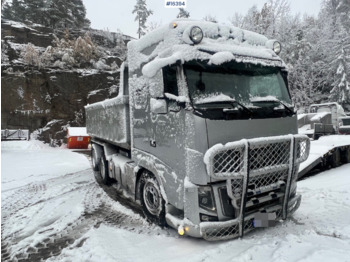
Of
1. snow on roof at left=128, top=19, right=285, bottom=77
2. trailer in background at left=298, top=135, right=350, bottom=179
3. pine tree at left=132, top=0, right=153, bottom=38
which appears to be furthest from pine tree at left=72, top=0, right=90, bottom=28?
trailer in background at left=298, top=135, right=350, bottom=179

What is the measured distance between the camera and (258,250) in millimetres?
3357

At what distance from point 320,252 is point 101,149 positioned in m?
6.19

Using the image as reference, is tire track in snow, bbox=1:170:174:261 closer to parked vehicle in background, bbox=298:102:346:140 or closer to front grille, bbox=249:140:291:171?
front grille, bbox=249:140:291:171

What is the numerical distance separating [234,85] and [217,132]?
2.82ft

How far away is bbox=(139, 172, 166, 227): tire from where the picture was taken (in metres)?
4.17

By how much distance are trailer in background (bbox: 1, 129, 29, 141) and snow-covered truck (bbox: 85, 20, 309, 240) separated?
1886 cm

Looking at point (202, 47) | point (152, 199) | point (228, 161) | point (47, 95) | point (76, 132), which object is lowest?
point (152, 199)

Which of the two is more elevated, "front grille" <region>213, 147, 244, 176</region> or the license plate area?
"front grille" <region>213, 147, 244, 176</region>

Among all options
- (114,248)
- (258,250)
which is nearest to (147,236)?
(114,248)

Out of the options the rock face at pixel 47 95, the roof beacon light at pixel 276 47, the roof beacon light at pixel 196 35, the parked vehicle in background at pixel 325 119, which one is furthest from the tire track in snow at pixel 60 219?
the rock face at pixel 47 95

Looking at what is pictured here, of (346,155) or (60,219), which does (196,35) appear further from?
(346,155)

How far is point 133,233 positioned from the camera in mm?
4141

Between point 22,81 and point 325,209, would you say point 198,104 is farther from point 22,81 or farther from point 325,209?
point 22,81

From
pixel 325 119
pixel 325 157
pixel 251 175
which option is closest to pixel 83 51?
pixel 325 119
